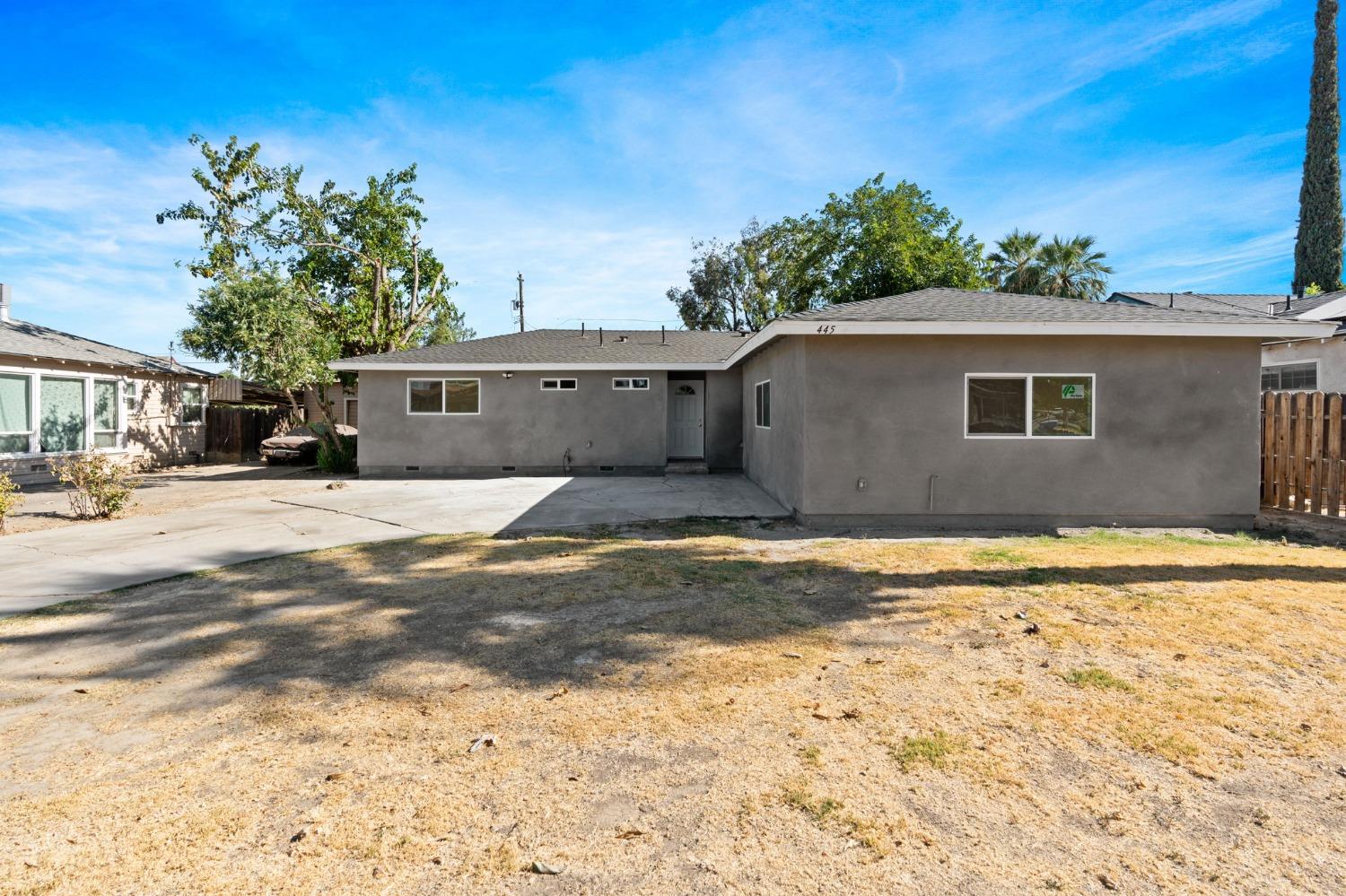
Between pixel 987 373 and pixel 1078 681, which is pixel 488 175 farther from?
pixel 1078 681

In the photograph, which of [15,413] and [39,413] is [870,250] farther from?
[15,413]

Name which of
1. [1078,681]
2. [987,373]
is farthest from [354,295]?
[1078,681]

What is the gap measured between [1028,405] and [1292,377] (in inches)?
354

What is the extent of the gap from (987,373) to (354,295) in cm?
2197

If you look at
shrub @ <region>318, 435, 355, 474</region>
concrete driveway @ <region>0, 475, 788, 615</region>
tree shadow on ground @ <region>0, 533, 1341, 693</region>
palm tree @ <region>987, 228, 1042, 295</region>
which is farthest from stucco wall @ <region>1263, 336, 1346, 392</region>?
shrub @ <region>318, 435, 355, 474</region>

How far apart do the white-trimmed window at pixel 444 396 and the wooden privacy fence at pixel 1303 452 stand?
1420cm

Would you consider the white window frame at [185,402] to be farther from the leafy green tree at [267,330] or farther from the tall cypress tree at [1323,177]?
the tall cypress tree at [1323,177]

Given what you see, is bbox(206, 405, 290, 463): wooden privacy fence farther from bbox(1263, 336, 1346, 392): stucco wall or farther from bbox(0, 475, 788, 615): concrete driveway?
bbox(1263, 336, 1346, 392): stucco wall

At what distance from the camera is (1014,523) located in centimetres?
894

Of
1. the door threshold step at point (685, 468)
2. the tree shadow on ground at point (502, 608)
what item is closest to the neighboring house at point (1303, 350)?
the tree shadow on ground at point (502, 608)

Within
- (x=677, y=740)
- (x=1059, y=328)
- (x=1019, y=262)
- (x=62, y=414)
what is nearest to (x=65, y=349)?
(x=62, y=414)

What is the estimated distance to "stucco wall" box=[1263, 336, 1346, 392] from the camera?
11.9 m

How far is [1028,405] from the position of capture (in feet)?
29.3

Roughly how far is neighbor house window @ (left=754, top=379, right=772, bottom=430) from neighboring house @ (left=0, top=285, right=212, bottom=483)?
49.7 feet
